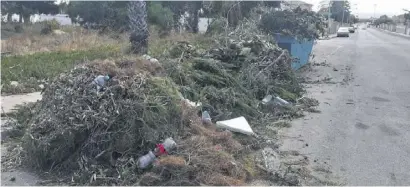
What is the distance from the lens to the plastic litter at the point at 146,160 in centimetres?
432

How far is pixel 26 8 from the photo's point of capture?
38.8 meters

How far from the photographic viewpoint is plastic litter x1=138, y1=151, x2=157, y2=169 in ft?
14.2

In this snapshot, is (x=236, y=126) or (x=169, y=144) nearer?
(x=169, y=144)

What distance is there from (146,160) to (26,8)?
3865 cm

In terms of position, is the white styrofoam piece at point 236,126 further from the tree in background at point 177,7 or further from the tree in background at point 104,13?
the tree in background at point 177,7

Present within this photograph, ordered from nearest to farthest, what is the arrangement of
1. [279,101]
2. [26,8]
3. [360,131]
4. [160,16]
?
1. [360,131]
2. [279,101]
3. [160,16]
4. [26,8]

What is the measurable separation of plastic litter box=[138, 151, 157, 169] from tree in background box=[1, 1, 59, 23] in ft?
120

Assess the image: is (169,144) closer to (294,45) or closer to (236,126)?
(236,126)

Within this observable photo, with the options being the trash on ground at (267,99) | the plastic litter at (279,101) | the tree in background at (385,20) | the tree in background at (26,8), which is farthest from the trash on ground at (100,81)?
the tree in background at (385,20)

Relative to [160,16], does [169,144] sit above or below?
below

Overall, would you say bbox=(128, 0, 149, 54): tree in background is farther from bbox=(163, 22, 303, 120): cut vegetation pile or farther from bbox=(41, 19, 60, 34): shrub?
bbox=(41, 19, 60, 34): shrub

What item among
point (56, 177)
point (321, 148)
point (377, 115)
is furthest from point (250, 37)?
point (56, 177)

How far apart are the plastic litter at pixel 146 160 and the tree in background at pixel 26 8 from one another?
36.4 metres

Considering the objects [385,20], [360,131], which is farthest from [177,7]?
[385,20]
